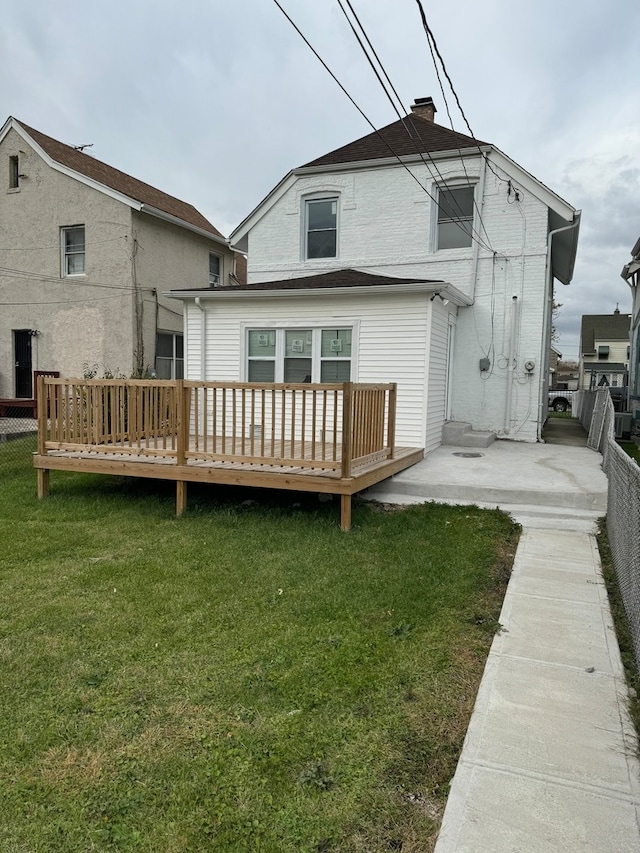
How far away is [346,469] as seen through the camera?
5.59 meters

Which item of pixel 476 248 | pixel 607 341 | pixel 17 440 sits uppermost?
pixel 607 341

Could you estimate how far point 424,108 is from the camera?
13031 mm

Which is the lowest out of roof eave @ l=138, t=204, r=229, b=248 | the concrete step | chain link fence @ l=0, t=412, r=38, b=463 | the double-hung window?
chain link fence @ l=0, t=412, r=38, b=463

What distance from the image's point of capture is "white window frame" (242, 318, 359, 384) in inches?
369

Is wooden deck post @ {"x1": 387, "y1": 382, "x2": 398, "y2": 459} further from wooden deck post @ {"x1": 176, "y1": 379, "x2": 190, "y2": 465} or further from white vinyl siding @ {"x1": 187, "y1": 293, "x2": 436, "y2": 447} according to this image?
wooden deck post @ {"x1": 176, "y1": 379, "x2": 190, "y2": 465}

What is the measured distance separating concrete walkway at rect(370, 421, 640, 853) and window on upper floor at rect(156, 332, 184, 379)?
11820 mm

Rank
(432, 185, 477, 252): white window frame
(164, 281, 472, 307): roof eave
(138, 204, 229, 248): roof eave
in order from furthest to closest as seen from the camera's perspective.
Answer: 1. (138, 204, 229, 248): roof eave
2. (432, 185, 477, 252): white window frame
3. (164, 281, 472, 307): roof eave

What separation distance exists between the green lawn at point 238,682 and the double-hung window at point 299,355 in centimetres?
452

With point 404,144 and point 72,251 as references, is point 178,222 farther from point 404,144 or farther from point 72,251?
point 404,144

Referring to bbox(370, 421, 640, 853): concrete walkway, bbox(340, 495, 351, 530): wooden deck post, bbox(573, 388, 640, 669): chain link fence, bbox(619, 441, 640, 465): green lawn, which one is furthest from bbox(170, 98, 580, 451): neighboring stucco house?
bbox(370, 421, 640, 853): concrete walkway

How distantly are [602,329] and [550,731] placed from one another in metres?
46.7

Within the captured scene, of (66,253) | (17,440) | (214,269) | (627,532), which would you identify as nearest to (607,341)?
(214,269)

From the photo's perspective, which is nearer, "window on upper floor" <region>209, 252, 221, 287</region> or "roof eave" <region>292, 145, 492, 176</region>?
"roof eave" <region>292, 145, 492, 176</region>

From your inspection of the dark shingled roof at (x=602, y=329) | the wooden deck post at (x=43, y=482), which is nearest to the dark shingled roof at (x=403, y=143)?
the wooden deck post at (x=43, y=482)
